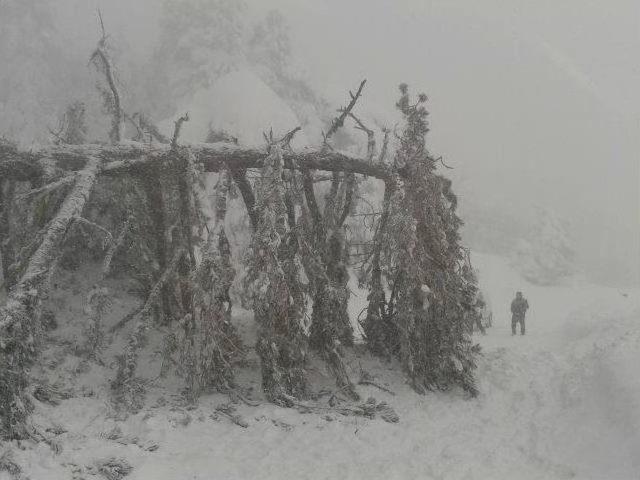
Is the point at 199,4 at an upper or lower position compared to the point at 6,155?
upper

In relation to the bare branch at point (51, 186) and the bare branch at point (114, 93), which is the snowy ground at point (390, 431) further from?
the bare branch at point (114, 93)

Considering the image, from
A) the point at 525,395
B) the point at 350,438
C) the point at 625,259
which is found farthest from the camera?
the point at 625,259

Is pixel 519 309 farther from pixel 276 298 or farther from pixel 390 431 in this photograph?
pixel 276 298

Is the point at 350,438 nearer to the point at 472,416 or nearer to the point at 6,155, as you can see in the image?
the point at 472,416

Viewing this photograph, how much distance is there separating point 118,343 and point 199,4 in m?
28.8

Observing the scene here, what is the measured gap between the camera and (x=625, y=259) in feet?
131

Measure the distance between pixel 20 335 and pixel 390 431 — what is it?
4.11 m

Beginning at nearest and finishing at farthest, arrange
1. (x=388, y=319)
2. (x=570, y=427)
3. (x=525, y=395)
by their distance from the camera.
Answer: (x=570, y=427) → (x=525, y=395) → (x=388, y=319)

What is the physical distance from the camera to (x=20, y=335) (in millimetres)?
4426

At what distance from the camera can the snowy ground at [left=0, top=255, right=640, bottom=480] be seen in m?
5.01

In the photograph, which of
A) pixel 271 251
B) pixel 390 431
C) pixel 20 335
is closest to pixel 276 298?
pixel 271 251

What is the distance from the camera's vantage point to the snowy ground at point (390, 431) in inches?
197

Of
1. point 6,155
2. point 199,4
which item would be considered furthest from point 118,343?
point 199,4

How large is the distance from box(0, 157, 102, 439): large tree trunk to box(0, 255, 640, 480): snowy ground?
262 mm
